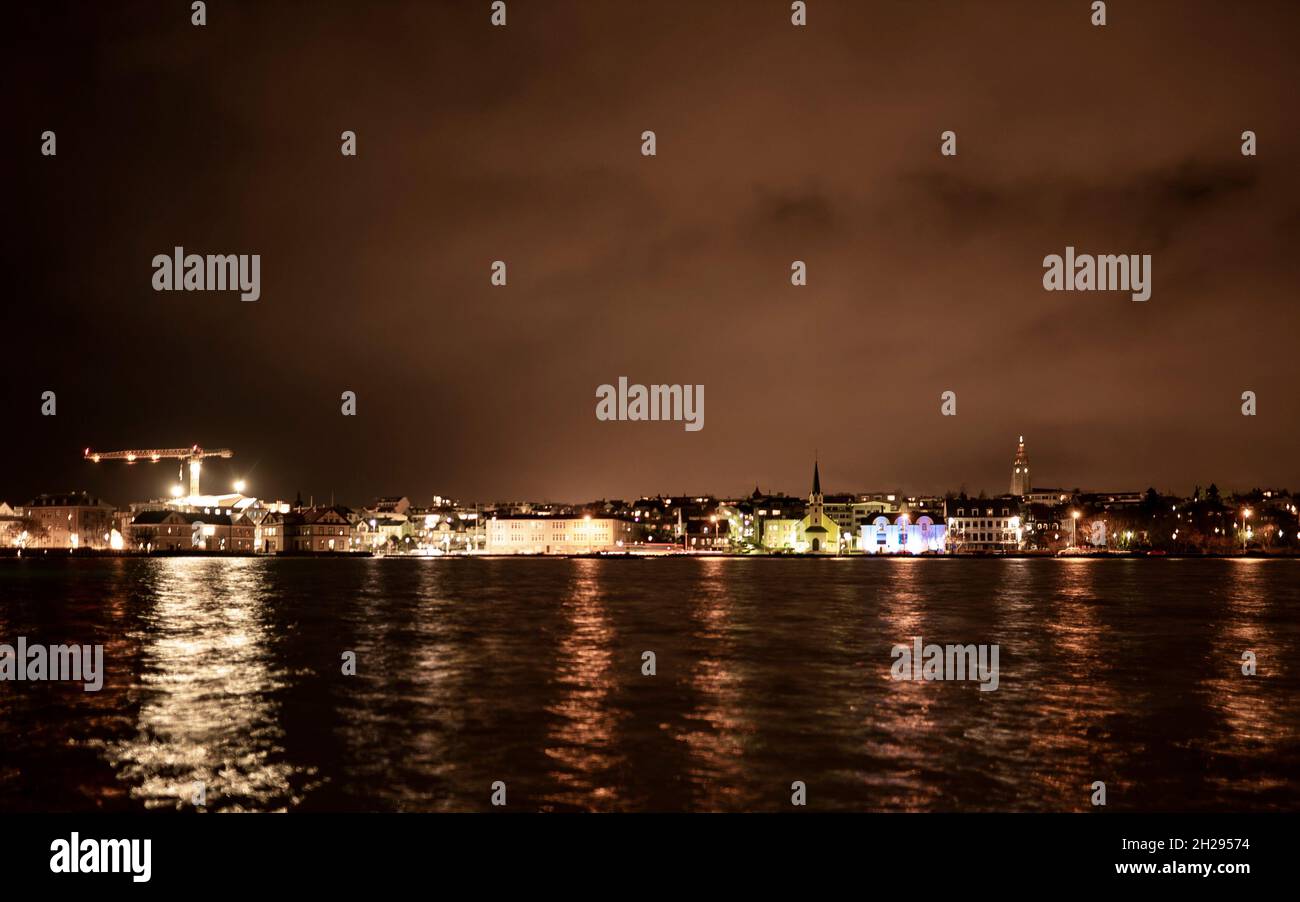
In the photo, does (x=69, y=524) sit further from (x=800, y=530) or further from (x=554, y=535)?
(x=800, y=530)

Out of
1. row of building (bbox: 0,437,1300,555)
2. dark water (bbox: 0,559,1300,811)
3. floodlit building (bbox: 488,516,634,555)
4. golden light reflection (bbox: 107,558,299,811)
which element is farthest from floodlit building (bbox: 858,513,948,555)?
golden light reflection (bbox: 107,558,299,811)

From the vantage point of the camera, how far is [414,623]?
42.5 m

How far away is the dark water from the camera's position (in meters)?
14.4

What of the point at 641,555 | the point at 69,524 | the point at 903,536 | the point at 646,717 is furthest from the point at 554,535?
the point at 646,717

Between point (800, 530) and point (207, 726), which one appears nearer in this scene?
point (207, 726)

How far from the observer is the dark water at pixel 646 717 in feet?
47.2

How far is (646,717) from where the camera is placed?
1955cm

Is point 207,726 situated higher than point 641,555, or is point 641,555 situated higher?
point 207,726

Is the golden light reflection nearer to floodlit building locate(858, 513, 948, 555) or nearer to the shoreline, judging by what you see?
the shoreline

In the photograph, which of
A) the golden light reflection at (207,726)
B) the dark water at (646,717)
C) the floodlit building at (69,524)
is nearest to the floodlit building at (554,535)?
the floodlit building at (69,524)

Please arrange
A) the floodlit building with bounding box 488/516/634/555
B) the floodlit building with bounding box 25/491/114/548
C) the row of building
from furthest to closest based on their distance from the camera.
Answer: the floodlit building with bounding box 488/516/634/555 < the floodlit building with bounding box 25/491/114/548 < the row of building
